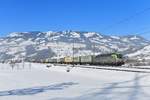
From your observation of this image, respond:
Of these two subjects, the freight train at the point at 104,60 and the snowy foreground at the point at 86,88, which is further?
the freight train at the point at 104,60

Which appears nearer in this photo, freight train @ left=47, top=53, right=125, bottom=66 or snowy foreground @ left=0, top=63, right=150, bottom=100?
snowy foreground @ left=0, top=63, right=150, bottom=100

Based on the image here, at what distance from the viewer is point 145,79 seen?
30203 mm

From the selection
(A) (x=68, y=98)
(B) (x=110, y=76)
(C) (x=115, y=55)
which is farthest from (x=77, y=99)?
(C) (x=115, y=55)

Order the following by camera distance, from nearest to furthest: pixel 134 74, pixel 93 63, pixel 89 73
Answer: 1. pixel 134 74
2. pixel 89 73
3. pixel 93 63

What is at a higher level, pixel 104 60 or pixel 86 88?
pixel 104 60

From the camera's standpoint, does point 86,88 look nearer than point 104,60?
Yes

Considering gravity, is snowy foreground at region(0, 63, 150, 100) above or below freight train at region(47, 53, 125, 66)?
below

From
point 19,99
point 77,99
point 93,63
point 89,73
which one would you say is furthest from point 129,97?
point 93,63

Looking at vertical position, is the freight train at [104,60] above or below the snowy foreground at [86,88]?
above

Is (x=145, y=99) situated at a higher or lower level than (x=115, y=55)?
lower

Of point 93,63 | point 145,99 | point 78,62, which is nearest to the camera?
point 145,99

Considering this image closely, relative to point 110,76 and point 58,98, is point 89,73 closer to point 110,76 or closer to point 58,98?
point 110,76

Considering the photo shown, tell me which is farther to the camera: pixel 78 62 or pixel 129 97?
pixel 78 62

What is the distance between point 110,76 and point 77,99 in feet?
68.2
